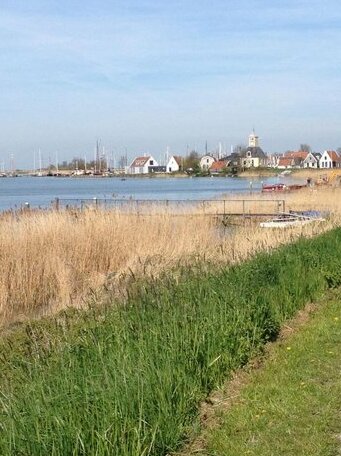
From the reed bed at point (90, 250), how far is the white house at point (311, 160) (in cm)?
12568

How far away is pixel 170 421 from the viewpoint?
188 inches

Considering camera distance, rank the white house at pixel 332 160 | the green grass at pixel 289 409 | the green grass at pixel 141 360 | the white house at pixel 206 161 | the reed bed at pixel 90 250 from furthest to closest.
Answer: the white house at pixel 206 161, the white house at pixel 332 160, the reed bed at pixel 90 250, the green grass at pixel 289 409, the green grass at pixel 141 360

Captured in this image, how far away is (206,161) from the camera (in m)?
160

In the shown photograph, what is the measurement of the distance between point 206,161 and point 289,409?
155631 millimetres

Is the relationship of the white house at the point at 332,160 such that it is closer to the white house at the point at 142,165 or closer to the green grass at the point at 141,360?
the white house at the point at 142,165

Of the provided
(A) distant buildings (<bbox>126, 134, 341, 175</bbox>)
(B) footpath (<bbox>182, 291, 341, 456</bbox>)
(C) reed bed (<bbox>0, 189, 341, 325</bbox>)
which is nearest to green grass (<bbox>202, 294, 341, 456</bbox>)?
(B) footpath (<bbox>182, 291, 341, 456</bbox>)

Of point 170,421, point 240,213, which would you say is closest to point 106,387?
point 170,421

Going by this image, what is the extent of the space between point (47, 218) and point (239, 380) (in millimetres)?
12780

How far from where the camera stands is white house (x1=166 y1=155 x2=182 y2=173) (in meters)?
159

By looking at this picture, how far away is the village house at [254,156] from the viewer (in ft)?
483

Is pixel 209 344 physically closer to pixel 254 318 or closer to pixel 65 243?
pixel 254 318

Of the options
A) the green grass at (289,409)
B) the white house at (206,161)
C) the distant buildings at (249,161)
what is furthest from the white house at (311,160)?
the green grass at (289,409)

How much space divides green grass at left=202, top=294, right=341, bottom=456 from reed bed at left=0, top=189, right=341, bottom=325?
140 inches

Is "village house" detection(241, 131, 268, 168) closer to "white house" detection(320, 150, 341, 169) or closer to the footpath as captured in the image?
"white house" detection(320, 150, 341, 169)
